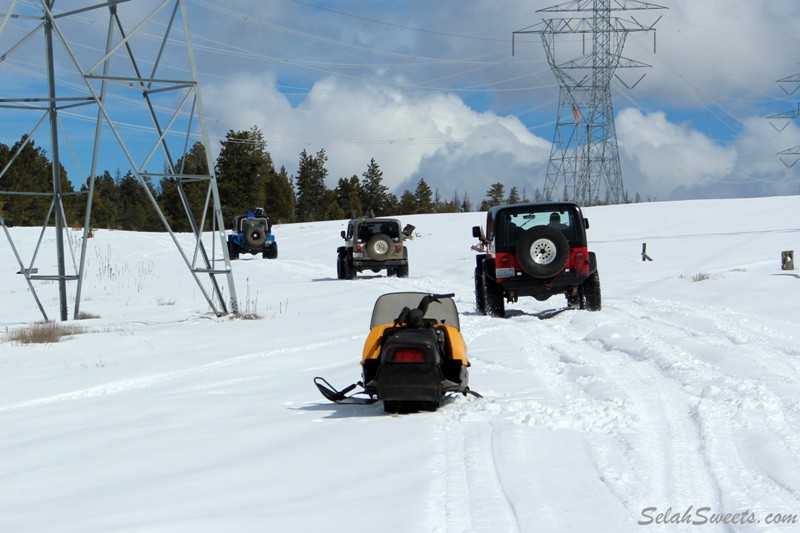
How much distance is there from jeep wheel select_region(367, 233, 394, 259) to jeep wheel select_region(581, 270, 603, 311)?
11878 millimetres

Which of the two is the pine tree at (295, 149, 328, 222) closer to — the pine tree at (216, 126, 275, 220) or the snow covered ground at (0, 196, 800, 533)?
the pine tree at (216, 126, 275, 220)

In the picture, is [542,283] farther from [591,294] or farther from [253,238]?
[253,238]

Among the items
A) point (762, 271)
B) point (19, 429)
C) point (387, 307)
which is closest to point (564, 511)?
point (387, 307)

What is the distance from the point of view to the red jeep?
50.2 feet

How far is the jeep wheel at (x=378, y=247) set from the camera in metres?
26.8

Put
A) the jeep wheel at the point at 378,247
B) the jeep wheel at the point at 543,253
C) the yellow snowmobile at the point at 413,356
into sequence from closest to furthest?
the yellow snowmobile at the point at 413,356 < the jeep wheel at the point at 543,253 < the jeep wheel at the point at 378,247

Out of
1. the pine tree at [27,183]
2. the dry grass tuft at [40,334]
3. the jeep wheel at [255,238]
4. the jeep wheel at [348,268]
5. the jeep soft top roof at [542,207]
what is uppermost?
the pine tree at [27,183]

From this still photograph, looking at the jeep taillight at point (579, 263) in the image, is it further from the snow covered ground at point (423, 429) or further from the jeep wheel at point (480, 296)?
the jeep wheel at point (480, 296)

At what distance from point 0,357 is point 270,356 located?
11.6 ft

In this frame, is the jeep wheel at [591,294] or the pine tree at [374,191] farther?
the pine tree at [374,191]

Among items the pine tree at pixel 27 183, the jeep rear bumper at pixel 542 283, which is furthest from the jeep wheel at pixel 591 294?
the pine tree at pixel 27 183

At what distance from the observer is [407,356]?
700 cm

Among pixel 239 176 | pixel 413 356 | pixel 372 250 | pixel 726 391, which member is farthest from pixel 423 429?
pixel 239 176

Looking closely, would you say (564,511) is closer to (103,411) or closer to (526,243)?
(103,411)
